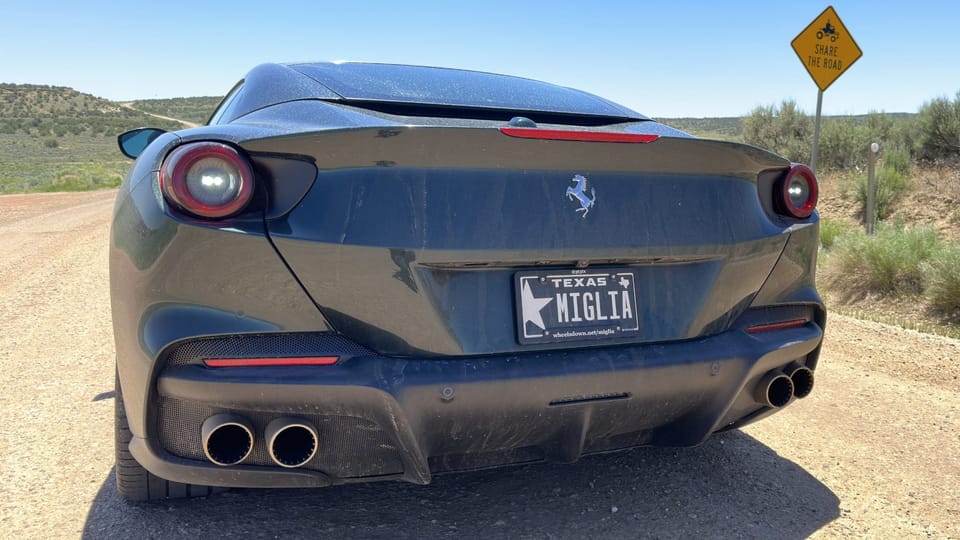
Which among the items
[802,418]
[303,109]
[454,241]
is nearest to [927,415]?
[802,418]

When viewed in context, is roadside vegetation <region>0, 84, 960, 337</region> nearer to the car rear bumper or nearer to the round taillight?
the round taillight

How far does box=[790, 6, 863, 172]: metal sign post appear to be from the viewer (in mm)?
8180

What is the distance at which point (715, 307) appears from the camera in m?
2.38

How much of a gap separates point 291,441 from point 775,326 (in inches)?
62.7

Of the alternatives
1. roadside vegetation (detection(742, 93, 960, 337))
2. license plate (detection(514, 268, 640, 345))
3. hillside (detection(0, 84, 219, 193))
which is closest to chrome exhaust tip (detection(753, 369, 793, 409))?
license plate (detection(514, 268, 640, 345))

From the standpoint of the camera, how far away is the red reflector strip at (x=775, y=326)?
2.48 m

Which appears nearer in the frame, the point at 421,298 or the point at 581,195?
the point at 421,298

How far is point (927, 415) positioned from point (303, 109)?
3.30 meters

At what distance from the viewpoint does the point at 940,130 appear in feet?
49.8

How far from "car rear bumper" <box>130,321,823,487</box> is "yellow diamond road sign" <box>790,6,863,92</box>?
6795mm

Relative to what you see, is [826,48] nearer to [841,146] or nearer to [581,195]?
[581,195]

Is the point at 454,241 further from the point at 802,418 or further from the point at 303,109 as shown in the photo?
the point at 802,418

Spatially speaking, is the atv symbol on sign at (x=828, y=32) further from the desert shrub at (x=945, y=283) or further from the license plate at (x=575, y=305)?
the license plate at (x=575, y=305)

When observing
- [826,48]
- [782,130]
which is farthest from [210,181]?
[782,130]
